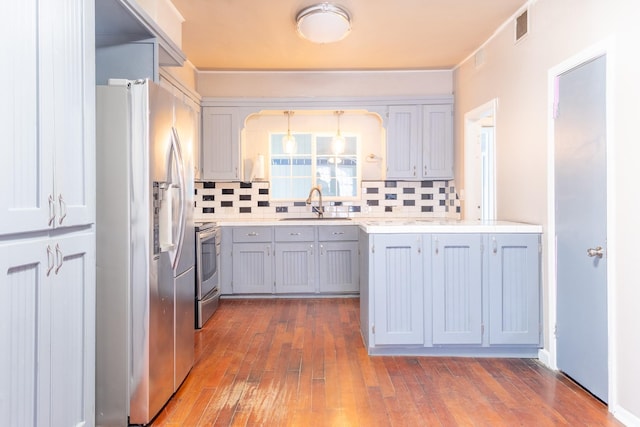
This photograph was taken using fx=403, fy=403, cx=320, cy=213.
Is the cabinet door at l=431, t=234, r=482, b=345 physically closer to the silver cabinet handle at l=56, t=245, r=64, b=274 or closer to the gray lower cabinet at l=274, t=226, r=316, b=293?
the gray lower cabinet at l=274, t=226, r=316, b=293

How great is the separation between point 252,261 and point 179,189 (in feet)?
7.88

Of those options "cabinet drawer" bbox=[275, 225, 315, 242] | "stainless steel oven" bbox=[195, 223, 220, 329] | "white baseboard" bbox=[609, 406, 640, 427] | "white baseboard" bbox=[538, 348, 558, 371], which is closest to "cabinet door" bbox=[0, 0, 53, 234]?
"stainless steel oven" bbox=[195, 223, 220, 329]

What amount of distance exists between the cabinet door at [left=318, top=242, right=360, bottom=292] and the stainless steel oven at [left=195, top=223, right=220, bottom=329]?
1.19 metres

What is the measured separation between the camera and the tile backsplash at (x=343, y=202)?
16.8ft

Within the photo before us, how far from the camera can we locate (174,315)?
2359mm

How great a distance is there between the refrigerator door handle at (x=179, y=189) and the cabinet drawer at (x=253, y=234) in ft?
7.28

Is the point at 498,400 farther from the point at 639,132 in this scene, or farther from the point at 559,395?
the point at 639,132

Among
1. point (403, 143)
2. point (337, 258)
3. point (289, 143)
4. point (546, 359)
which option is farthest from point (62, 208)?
point (403, 143)

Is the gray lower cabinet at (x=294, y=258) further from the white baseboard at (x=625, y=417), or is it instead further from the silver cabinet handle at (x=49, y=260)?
the silver cabinet handle at (x=49, y=260)

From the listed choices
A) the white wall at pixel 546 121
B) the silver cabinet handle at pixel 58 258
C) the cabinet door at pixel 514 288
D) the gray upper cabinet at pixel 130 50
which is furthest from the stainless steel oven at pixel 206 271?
the white wall at pixel 546 121

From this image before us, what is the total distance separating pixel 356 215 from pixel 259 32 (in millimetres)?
2472

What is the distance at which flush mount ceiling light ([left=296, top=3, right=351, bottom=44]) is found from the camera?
3.15 m

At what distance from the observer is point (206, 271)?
13.0ft

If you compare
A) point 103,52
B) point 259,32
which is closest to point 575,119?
point 259,32
